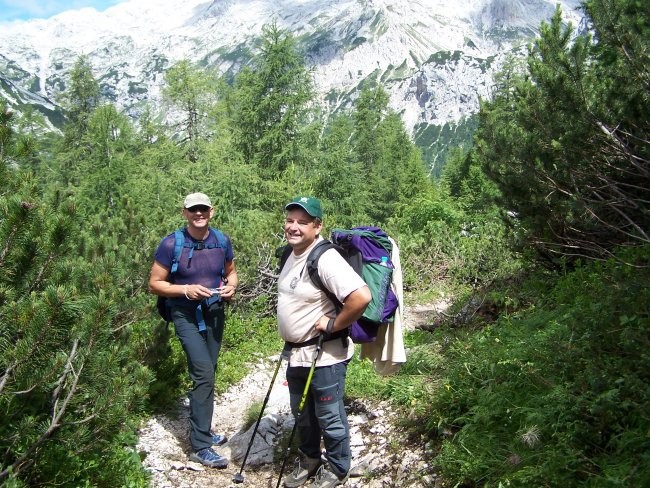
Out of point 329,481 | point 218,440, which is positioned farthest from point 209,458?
point 329,481

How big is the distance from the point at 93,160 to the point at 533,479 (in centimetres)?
2611

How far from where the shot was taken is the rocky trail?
414cm

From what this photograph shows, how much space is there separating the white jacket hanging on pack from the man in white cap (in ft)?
4.87

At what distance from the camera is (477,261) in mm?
10508

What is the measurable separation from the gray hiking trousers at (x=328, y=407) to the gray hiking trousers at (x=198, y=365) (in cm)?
102

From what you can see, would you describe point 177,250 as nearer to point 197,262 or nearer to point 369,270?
point 197,262

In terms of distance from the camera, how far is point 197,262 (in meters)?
4.65

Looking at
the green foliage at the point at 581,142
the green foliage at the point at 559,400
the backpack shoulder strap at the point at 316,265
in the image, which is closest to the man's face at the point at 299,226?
the backpack shoulder strap at the point at 316,265

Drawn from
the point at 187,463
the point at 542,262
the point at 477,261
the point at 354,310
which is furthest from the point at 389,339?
the point at 477,261

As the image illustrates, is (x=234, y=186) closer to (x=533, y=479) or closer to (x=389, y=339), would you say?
(x=389, y=339)

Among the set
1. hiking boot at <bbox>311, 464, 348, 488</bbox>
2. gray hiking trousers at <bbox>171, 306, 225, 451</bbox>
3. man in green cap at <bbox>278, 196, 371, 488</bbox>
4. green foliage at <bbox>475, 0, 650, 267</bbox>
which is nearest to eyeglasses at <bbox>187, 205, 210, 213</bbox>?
gray hiking trousers at <bbox>171, 306, 225, 451</bbox>

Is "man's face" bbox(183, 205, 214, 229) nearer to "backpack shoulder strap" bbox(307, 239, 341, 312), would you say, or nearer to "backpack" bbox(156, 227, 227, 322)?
"backpack" bbox(156, 227, 227, 322)

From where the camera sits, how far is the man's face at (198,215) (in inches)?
179

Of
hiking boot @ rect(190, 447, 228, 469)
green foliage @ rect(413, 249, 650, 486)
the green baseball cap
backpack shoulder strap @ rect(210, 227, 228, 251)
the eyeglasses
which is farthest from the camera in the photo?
backpack shoulder strap @ rect(210, 227, 228, 251)
